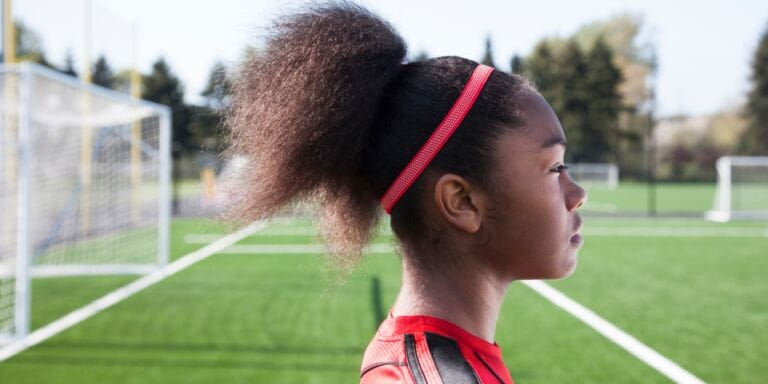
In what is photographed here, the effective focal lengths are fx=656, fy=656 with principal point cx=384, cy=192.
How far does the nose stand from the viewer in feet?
4.15

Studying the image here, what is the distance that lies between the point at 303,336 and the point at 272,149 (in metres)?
4.44

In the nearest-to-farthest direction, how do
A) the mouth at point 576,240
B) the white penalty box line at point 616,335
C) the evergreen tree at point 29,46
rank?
the mouth at point 576,240 → the white penalty box line at point 616,335 → the evergreen tree at point 29,46

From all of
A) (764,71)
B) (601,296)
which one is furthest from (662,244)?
(764,71)

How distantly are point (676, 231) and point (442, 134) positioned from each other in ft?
50.5

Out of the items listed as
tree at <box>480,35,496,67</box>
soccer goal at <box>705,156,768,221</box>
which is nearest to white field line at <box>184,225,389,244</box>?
tree at <box>480,35,496,67</box>

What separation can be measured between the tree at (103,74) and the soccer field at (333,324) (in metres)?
5.55

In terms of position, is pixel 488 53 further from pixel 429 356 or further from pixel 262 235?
pixel 262 235

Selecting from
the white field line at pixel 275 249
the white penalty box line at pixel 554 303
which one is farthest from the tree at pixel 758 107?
the white penalty box line at pixel 554 303

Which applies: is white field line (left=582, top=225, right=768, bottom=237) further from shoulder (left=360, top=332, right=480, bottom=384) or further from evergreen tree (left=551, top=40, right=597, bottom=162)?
shoulder (left=360, top=332, right=480, bottom=384)

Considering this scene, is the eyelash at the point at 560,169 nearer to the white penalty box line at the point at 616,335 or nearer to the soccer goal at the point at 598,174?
the white penalty box line at the point at 616,335

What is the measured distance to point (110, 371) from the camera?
466 centimetres

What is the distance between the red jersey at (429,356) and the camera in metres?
1.07

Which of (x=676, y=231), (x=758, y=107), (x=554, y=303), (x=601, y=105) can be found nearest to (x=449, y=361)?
(x=554, y=303)

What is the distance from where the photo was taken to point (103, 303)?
7195 mm
